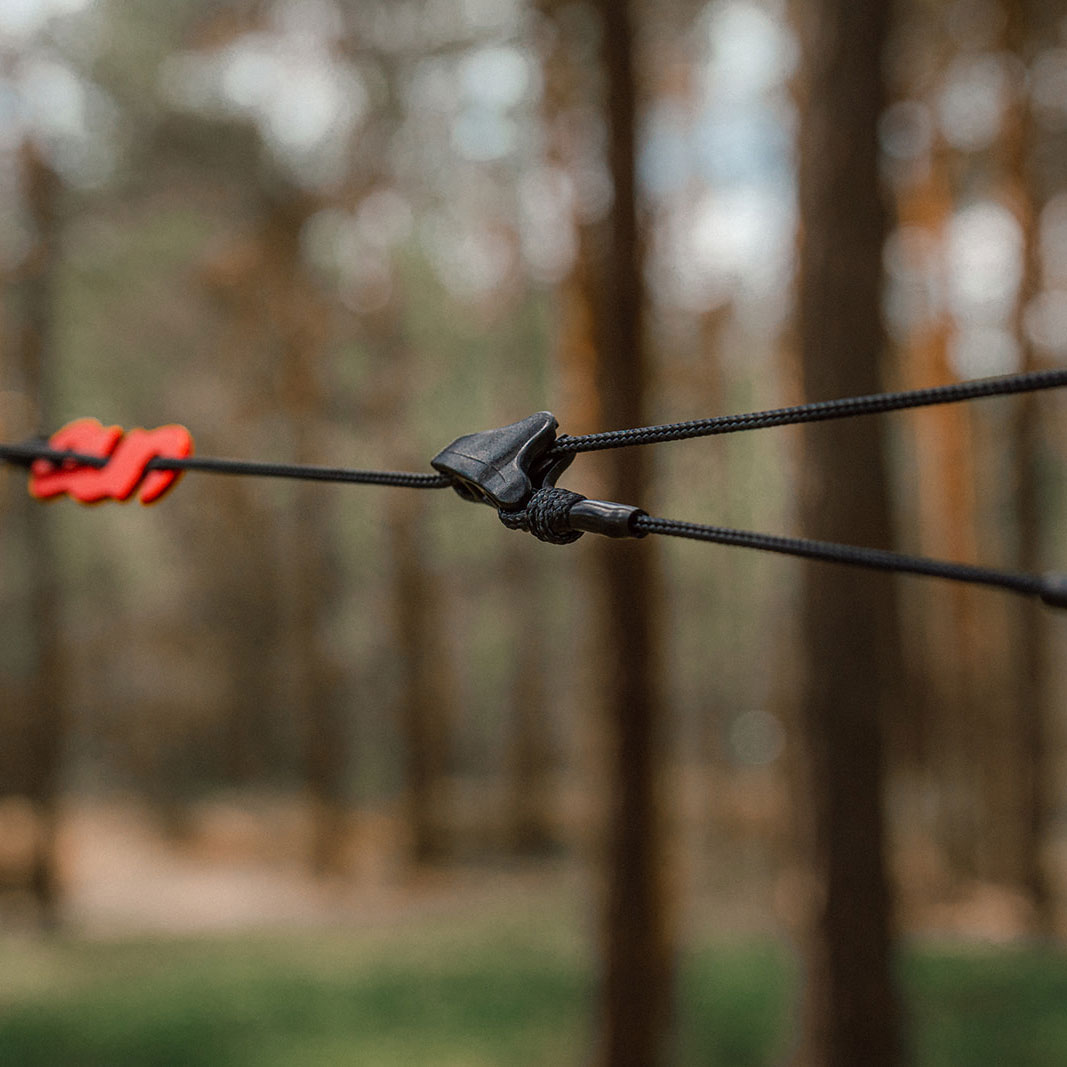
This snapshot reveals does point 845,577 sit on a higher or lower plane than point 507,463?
lower

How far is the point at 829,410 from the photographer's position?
1008mm

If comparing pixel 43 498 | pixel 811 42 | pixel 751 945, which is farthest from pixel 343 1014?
pixel 811 42

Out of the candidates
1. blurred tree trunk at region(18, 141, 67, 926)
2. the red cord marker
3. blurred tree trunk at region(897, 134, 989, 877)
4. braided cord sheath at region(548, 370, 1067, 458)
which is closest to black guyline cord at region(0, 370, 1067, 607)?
braided cord sheath at region(548, 370, 1067, 458)

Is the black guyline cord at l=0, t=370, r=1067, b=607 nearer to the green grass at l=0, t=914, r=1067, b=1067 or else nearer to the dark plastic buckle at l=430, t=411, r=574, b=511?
the dark plastic buckle at l=430, t=411, r=574, b=511

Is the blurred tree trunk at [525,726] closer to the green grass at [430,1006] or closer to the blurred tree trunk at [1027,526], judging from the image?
the green grass at [430,1006]

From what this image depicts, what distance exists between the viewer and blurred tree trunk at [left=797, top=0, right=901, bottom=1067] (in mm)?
3516

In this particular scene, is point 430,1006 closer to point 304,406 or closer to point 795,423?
point 795,423

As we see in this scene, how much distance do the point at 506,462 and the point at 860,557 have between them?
0.48 meters

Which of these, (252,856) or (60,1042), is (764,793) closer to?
(252,856)

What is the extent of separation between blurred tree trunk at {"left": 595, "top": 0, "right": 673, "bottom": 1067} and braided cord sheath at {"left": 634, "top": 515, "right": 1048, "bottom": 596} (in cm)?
368

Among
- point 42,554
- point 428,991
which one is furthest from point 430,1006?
point 42,554

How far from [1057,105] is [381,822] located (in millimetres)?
16029

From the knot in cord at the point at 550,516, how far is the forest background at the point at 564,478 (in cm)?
267

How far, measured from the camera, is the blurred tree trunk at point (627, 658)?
475 centimetres
